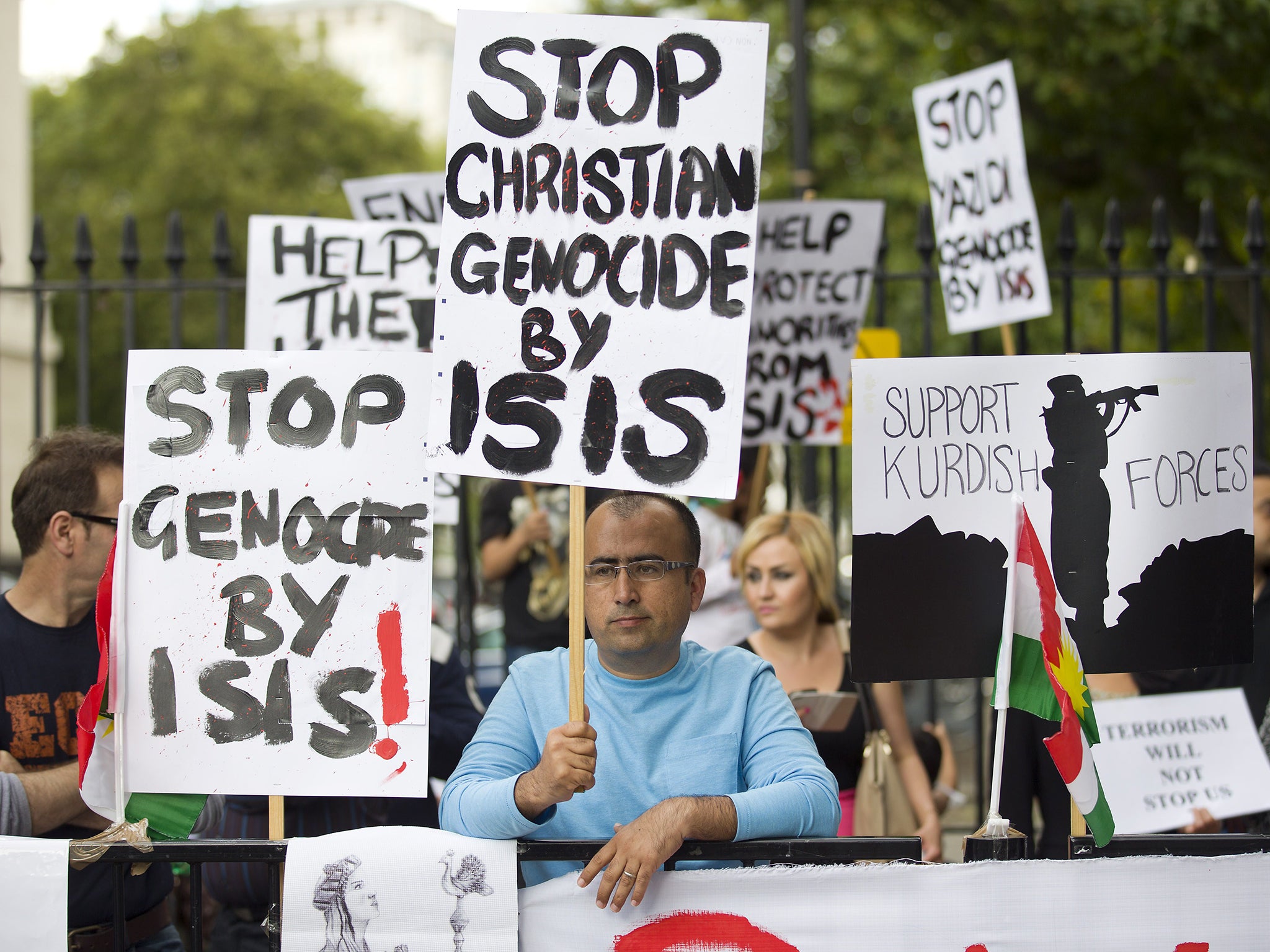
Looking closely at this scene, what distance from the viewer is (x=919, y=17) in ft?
29.4

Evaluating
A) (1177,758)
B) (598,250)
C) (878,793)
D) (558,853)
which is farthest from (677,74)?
(1177,758)

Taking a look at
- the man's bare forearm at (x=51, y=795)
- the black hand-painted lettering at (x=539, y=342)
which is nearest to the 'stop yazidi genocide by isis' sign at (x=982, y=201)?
the black hand-painted lettering at (x=539, y=342)

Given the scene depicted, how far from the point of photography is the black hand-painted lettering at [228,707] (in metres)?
2.55

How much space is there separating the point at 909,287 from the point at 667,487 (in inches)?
457

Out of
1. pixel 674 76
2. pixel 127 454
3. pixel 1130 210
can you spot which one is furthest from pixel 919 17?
pixel 127 454

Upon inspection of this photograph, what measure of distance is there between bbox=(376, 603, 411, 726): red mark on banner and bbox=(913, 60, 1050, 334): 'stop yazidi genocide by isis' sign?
3459 millimetres

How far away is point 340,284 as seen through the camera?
481 cm

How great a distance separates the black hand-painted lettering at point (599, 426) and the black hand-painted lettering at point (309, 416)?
0.54m

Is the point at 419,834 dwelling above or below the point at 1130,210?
below

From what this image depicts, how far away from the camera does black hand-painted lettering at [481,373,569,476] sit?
2.46 meters

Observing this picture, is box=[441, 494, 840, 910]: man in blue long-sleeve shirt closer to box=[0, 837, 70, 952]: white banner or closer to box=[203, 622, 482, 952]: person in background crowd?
box=[203, 622, 482, 952]: person in background crowd

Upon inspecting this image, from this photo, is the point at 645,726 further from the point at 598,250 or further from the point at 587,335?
the point at 598,250

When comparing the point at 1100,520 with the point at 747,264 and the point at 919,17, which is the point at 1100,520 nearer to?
the point at 747,264

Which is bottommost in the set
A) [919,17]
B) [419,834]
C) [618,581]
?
[419,834]
